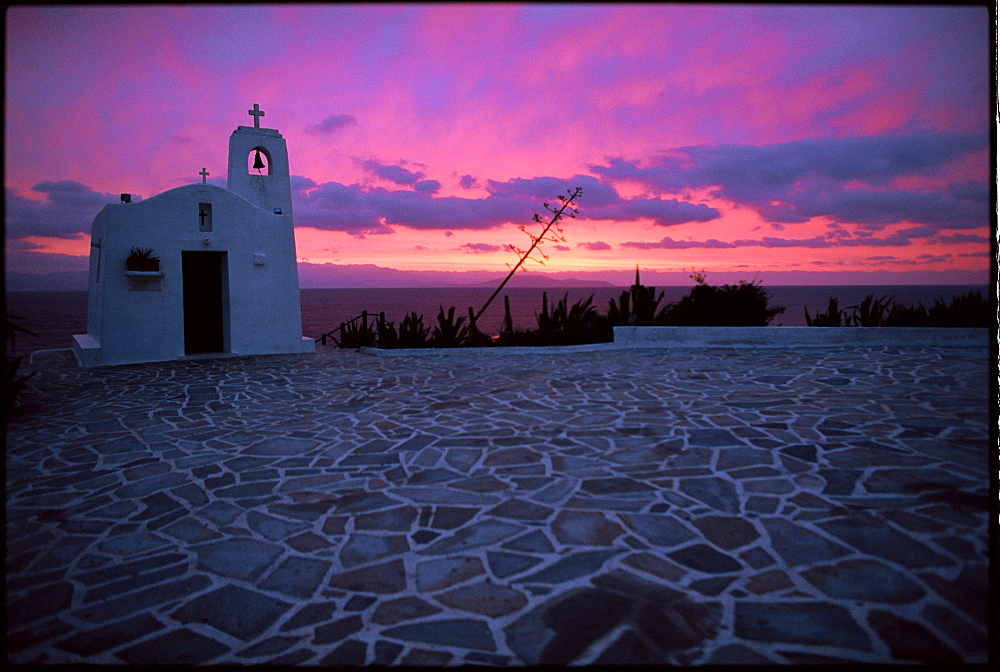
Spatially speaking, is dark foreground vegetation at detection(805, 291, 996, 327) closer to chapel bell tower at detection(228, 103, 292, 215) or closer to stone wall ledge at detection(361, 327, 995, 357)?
stone wall ledge at detection(361, 327, 995, 357)

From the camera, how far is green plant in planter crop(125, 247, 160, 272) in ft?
30.6

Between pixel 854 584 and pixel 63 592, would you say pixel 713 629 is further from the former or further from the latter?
pixel 63 592

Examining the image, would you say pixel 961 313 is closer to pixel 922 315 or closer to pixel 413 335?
pixel 922 315

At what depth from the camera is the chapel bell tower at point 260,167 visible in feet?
35.8

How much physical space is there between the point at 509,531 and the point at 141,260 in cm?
904

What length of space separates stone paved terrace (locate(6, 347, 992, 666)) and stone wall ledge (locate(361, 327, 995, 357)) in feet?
13.3

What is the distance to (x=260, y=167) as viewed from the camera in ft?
37.1

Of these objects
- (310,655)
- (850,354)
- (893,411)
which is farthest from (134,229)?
(850,354)

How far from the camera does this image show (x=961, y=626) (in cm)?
212

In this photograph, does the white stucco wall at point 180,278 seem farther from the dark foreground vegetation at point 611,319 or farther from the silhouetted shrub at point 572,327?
the silhouetted shrub at point 572,327

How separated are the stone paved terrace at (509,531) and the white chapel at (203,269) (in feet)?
13.2

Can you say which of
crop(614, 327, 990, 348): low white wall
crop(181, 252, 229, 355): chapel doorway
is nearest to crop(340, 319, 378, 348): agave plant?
crop(181, 252, 229, 355): chapel doorway

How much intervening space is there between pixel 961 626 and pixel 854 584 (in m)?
0.38

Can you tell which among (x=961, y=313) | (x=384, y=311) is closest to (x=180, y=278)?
(x=961, y=313)
